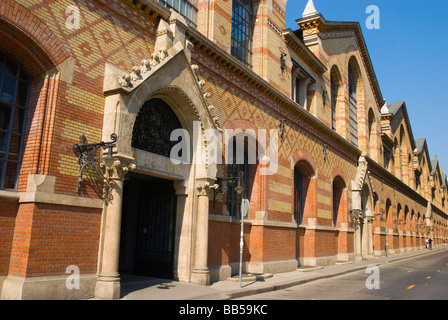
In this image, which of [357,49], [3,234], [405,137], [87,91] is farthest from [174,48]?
[405,137]

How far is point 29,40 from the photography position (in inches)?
324

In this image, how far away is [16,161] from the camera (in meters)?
8.34

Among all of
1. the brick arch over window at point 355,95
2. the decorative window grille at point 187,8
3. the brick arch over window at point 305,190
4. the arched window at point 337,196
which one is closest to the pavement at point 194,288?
the brick arch over window at point 305,190

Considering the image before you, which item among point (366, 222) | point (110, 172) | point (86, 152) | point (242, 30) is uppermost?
point (242, 30)

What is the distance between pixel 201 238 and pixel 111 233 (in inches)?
135

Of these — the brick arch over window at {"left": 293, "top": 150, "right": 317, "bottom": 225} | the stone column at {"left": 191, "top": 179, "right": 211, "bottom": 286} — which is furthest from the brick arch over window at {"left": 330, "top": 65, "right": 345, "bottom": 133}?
the stone column at {"left": 191, "top": 179, "right": 211, "bottom": 286}

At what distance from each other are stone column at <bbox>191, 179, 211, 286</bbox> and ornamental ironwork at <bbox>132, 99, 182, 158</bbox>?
1505mm

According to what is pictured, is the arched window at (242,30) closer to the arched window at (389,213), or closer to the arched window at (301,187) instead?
the arched window at (301,187)

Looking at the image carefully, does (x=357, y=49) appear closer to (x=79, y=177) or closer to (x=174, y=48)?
(x=174, y=48)

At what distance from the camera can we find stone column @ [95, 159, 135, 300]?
28.9 feet

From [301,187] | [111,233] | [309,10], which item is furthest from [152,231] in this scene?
[309,10]

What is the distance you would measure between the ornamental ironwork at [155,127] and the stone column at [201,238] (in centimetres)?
150

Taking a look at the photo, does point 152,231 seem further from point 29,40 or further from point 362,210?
point 362,210

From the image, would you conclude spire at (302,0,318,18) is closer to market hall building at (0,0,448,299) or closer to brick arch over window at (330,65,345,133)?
market hall building at (0,0,448,299)
